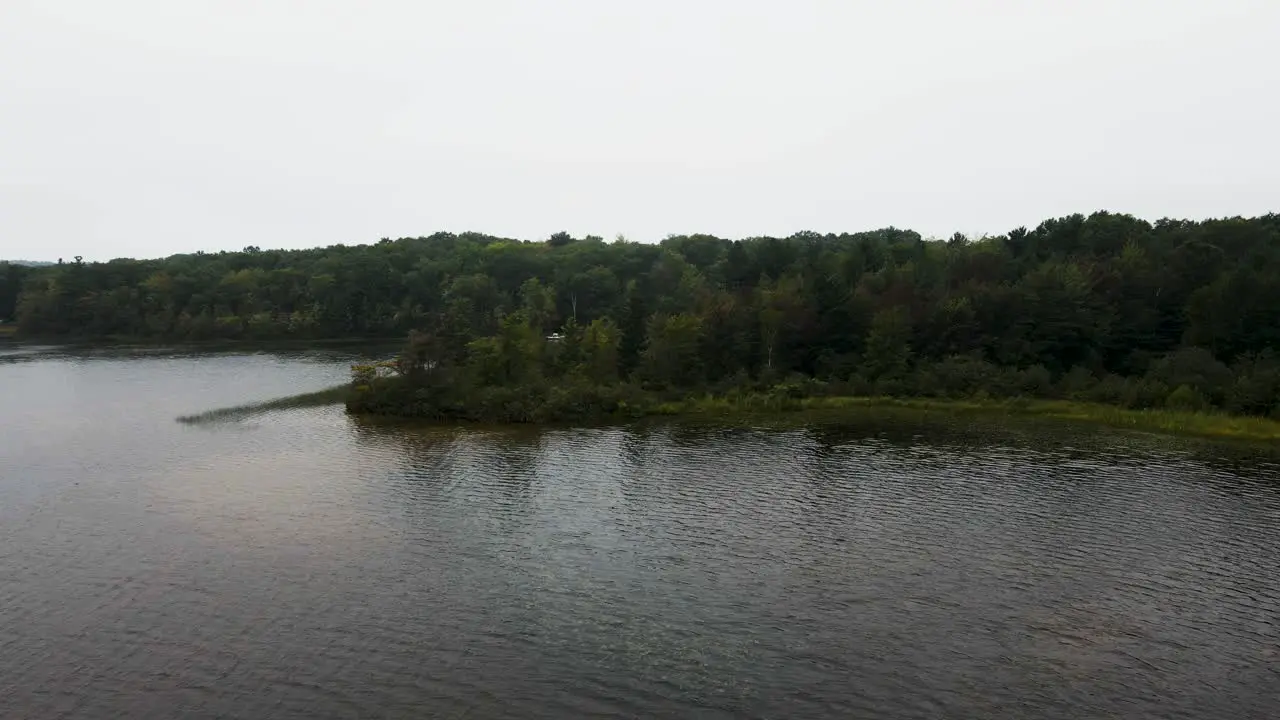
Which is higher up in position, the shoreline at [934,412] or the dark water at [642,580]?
the shoreline at [934,412]

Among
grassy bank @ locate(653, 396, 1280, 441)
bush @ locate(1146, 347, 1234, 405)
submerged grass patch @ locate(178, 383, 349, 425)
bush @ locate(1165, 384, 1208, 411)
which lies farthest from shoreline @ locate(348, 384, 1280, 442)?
submerged grass patch @ locate(178, 383, 349, 425)

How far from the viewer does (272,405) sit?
82500 millimetres

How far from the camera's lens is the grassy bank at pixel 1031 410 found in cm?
6481

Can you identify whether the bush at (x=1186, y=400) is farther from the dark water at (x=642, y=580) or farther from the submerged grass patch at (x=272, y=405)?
the submerged grass patch at (x=272, y=405)

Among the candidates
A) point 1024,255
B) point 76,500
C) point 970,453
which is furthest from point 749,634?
point 1024,255

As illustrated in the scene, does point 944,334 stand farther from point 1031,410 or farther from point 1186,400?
point 1186,400

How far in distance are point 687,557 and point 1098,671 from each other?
1792cm

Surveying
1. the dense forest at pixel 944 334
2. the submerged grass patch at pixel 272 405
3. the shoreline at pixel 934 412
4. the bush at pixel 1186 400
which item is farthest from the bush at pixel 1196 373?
the submerged grass patch at pixel 272 405

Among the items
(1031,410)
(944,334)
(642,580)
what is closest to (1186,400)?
(1031,410)

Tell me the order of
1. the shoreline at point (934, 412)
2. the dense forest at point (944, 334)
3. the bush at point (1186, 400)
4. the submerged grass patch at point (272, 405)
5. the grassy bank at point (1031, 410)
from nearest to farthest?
the grassy bank at point (1031, 410) → the shoreline at point (934, 412) → the bush at point (1186, 400) → the submerged grass patch at point (272, 405) → the dense forest at point (944, 334)

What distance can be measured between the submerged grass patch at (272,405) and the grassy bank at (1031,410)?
37.1 m

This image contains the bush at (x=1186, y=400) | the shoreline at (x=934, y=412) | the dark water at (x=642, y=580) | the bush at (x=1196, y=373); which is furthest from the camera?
the bush at (x=1196, y=373)

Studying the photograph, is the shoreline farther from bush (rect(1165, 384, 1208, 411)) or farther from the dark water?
the dark water

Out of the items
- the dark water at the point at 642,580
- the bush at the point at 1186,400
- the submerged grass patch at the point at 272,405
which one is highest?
the bush at the point at 1186,400
